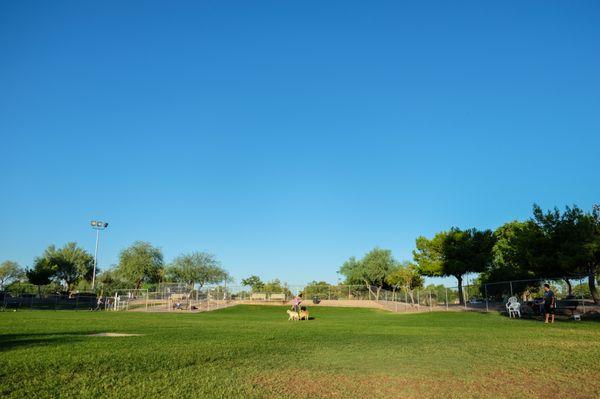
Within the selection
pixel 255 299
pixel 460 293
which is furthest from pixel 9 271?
pixel 460 293

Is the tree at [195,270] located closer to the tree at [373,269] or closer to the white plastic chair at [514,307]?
the tree at [373,269]

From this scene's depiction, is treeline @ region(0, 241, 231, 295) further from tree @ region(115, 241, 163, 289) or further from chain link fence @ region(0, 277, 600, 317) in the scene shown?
chain link fence @ region(0, 277, 600, 317)

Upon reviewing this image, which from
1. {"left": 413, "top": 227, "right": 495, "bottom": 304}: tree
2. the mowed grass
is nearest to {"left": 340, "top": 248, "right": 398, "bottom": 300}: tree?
{"left": 413, "top": 227, "right": 495, "bottom": 304}: tree

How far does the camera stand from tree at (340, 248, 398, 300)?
80750 mm

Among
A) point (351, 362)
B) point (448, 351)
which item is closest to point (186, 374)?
point (351, 362)

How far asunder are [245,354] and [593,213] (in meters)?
32.1

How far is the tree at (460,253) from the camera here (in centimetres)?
4583

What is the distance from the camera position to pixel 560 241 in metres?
30.9

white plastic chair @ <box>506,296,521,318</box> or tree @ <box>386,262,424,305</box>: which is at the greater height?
tree @ <box>386,262,424,305</box>

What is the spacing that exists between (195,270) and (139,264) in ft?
44.1

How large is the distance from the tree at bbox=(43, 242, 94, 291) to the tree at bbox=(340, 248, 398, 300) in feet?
172

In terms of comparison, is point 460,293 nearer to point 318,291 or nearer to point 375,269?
point 318,291

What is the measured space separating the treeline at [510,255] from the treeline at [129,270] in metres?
30.3

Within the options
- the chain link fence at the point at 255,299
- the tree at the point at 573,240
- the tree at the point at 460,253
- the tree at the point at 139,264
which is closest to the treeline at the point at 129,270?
the tree at the point at 139,264
